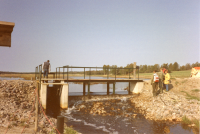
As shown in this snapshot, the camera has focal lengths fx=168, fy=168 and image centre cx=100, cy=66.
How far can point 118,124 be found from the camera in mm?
10805

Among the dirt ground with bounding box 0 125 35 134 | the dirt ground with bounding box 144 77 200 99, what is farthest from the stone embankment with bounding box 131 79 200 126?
the dirt ground with bounding box 0 125 35 134

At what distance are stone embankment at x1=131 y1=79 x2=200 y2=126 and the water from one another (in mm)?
772

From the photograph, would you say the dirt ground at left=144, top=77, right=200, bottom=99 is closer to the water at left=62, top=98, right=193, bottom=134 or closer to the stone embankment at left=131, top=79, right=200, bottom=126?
the stone embankment at left=131, top=79, right=200, bottom=126

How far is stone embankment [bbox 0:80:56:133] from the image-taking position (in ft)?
25.1

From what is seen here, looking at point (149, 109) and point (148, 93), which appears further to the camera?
point (148, 93)

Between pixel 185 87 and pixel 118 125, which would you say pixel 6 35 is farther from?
pixel 185 87

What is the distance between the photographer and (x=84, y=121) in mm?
11453

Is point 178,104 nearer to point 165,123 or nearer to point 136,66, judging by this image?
point 165,123

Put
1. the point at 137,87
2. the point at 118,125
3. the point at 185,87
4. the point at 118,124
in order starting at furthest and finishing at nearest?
1. the point at 137,87
2. the point at 185,87
3. the point at 118,124
4. the point at 118,125

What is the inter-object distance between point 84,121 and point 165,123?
529 centimetres

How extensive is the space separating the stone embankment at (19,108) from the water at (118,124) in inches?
83.0

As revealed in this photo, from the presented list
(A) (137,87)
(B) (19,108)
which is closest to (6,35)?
(B) (19,108)

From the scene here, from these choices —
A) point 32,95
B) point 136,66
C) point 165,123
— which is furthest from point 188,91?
point 32,95

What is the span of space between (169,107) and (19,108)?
10.8 metres
